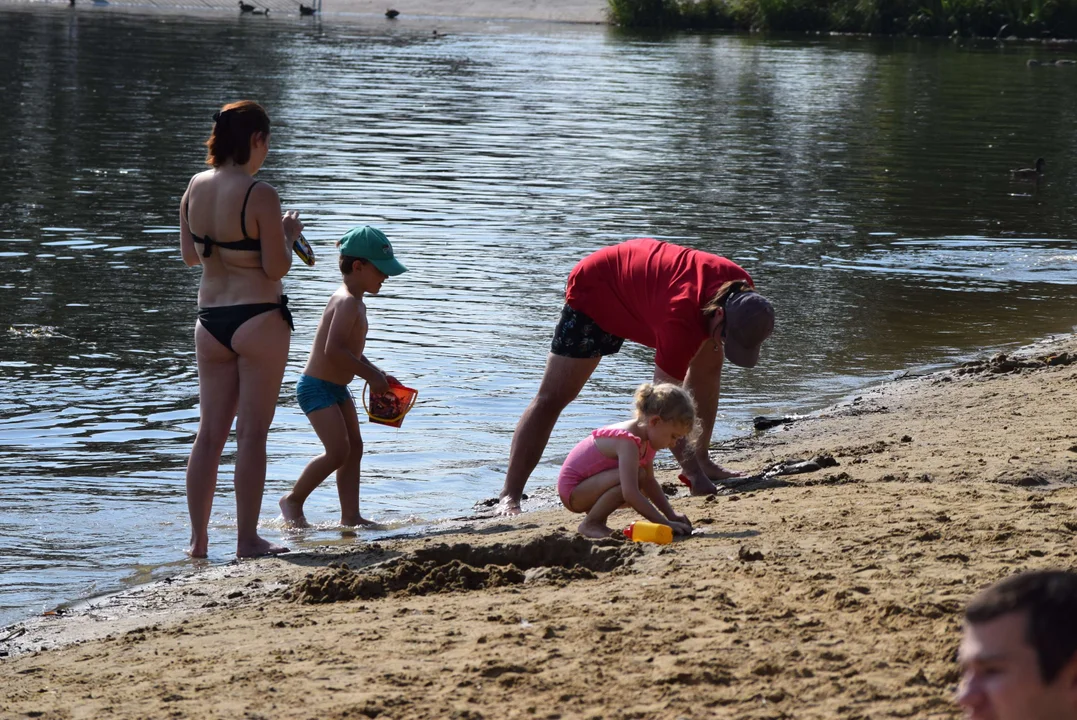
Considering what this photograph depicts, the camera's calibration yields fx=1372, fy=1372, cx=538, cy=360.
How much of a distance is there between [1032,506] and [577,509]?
6.00 ft

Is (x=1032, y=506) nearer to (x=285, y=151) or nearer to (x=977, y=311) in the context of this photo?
(x=977, y=311)

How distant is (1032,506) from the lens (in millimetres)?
5273

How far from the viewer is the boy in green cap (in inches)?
256

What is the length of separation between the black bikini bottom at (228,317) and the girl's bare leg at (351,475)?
1036mm

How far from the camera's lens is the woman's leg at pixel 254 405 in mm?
5777

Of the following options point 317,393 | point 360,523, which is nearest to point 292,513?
point 360,523

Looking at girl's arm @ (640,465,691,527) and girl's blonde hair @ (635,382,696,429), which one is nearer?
girl's blonde hair @ (635,382,696,429)

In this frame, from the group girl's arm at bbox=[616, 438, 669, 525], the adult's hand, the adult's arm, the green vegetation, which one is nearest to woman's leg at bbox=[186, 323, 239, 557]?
the adult's hand

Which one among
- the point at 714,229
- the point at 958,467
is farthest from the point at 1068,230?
the point at 958,467

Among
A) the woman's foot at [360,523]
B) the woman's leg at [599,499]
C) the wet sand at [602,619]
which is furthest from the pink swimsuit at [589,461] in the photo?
the woman's foot at [360,523]

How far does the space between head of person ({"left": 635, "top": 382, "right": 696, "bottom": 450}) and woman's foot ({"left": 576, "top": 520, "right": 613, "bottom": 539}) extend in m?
0.41

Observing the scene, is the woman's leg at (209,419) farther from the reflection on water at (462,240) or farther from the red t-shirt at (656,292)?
the red t-shirt at (656,292)

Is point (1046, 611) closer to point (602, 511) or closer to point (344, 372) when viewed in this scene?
point (602, 511)

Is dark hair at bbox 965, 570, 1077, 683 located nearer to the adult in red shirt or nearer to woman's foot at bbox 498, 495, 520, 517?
the adult in red shirt
